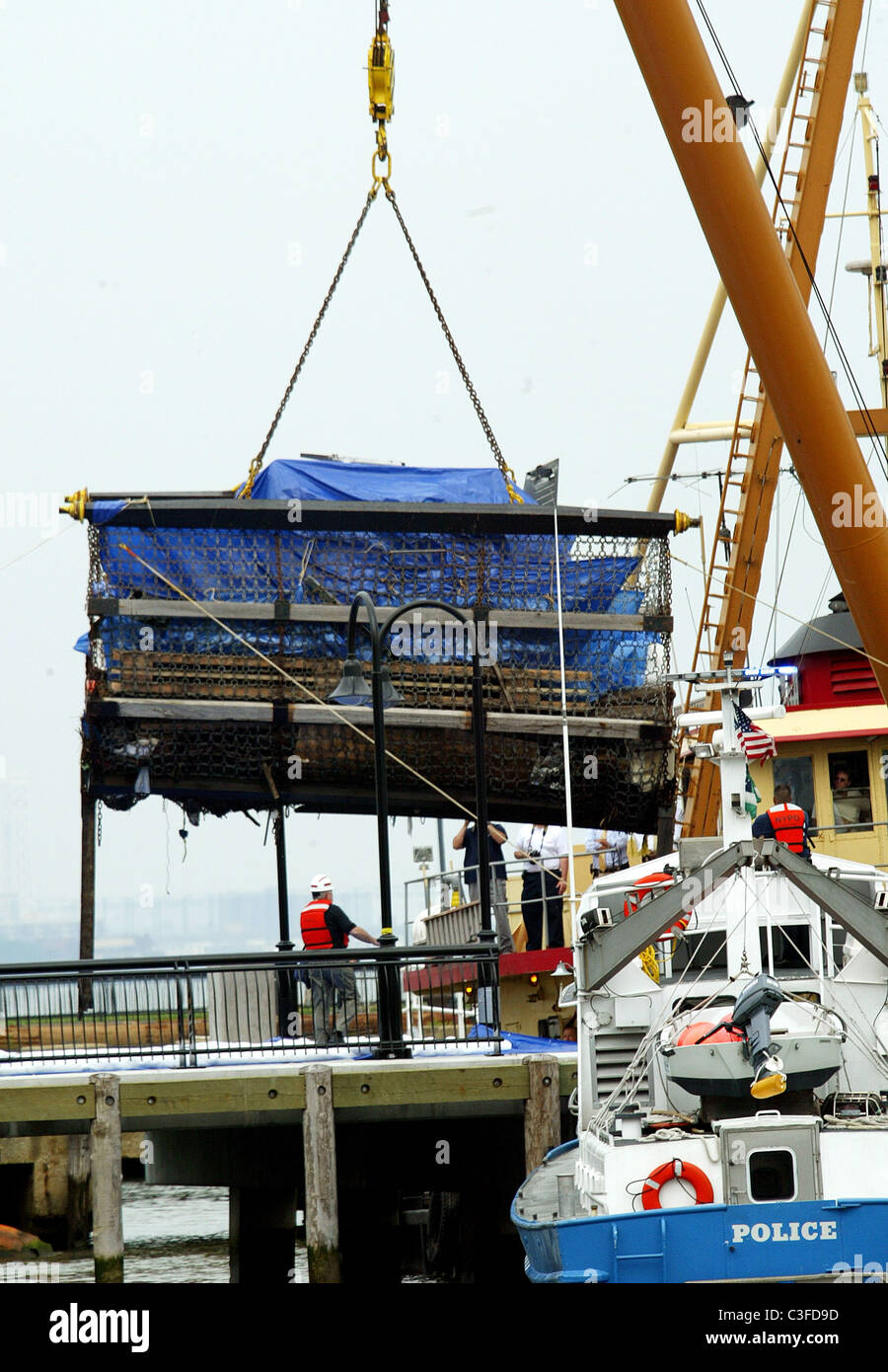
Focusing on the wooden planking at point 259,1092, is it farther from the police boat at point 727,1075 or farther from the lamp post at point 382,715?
the police boat at point 727,1075

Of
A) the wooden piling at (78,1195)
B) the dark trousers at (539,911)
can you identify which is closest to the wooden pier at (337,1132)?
the dark trousers at (539,911)

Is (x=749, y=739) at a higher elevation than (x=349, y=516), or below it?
below

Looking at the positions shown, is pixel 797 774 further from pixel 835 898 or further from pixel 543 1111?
pixel 835 898

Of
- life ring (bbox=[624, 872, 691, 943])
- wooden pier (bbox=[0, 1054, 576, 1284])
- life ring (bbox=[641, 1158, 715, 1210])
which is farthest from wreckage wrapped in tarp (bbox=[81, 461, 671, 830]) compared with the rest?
life ring (bbox=[641, 1158, 715, 1210])

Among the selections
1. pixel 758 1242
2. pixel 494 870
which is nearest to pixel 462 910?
pixel 494 870

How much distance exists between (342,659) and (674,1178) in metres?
11.0

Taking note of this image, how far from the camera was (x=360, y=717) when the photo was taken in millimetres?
21953

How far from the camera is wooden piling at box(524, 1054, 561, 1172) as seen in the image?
1628 centimetres

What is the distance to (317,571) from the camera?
21922 mm
